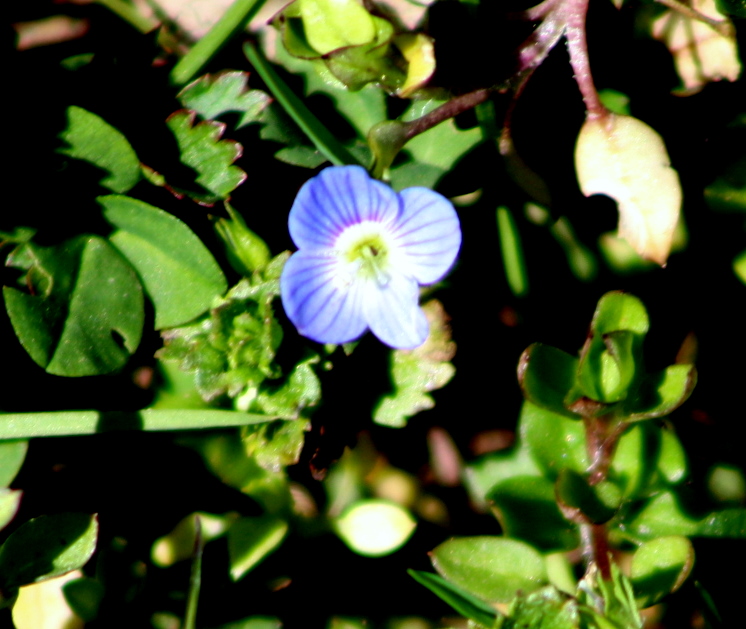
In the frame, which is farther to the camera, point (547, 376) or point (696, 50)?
point (696, 50)

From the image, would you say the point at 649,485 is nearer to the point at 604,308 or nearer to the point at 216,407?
the point at 604,308

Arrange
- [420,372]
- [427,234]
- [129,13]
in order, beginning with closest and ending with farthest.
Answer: [427,234]
[420,372]
[129,13]

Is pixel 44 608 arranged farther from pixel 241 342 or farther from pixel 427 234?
pixel 427 234

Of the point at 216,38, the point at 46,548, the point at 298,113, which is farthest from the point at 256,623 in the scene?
the point at 216,38

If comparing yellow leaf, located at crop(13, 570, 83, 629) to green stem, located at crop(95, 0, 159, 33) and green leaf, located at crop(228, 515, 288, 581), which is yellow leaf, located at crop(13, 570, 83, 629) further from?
green stem, located at crop(95, 0, 159, 33)

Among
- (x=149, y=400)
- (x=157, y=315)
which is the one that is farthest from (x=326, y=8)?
(x=149, y=400)

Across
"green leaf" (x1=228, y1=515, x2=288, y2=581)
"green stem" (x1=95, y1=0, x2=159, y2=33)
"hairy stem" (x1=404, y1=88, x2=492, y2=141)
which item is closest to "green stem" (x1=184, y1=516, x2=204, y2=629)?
"green leaf" (x1=228, y1=515, x2=288, y2=581)

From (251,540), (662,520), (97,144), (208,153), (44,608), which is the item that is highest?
(97,144)
